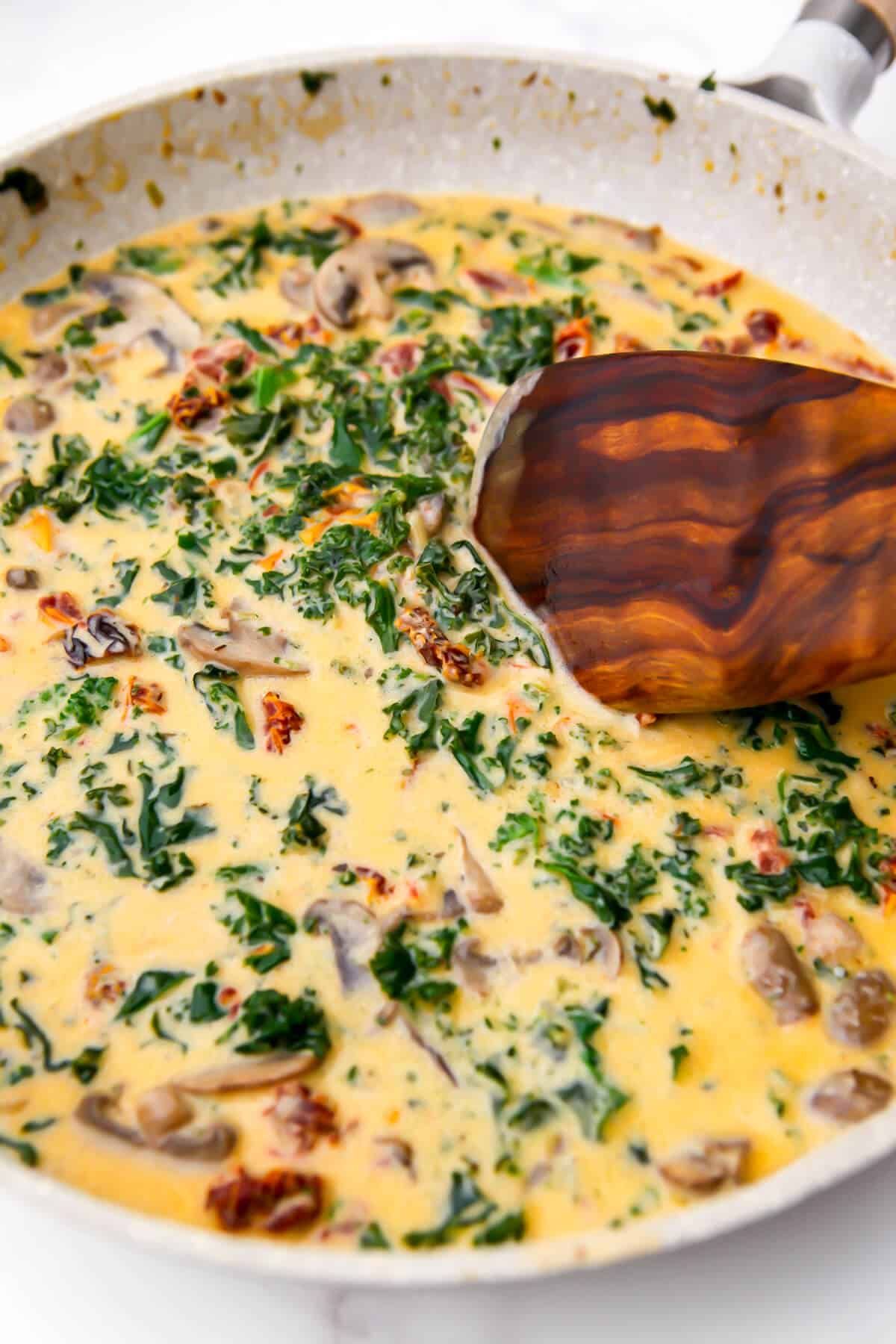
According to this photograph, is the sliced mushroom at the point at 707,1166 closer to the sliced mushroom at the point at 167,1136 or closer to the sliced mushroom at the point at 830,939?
the sliced mushroom at the point at 830,939

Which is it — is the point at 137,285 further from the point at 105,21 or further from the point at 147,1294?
the point at 147,1294

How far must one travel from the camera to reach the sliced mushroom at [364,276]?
4.38m

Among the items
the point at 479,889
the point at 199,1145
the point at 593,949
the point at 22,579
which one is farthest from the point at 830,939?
A: the point at 22,579

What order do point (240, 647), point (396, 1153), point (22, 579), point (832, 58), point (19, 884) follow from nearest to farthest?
point (396, 1153) < point (19, 884) < point (240, 647) < point (22, 579) < point (832, 58)

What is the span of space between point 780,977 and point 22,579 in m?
2.12

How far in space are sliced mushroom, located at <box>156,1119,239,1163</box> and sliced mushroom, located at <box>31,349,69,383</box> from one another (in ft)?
7.70

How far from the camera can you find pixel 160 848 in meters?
3.25

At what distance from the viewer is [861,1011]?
3.03 meters

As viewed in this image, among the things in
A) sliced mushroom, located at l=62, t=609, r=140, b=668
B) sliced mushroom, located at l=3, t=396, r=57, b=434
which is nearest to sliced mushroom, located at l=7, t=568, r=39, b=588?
sliced mushroom, located at l=62, t=609, r=140, b=668

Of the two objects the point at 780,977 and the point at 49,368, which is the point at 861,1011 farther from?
the point at 49,368

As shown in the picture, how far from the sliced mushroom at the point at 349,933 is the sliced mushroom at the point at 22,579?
123 cm

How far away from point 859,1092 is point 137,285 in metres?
3.14

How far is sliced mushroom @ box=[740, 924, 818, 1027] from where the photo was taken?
119 inches

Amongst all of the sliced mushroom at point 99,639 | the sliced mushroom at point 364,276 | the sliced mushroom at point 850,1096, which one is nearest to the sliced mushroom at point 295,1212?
the sliced mushroom at point 850,1096
